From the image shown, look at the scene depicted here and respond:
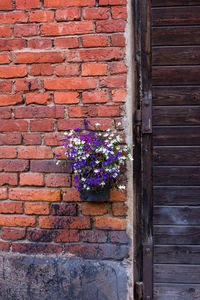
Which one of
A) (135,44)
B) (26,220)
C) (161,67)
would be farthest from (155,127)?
(26,220)

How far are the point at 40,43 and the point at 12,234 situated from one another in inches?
49.1

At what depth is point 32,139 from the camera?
1.89 meters

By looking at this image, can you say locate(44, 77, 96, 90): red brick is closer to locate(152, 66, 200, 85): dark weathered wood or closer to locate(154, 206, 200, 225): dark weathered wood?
locate(152, 66, 200, 85): dark weathered wood

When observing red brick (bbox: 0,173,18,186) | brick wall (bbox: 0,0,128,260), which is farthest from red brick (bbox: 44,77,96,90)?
red brick (bbox: 0,173,18,186)

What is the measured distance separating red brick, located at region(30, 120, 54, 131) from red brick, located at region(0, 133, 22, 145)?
0.11 m

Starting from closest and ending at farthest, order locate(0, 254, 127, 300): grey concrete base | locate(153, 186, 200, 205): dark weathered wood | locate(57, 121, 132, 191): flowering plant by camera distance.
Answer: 1. locate(57, 121, 132, 191): flowering plant
2. locate(0, 254, 127, 300): grey concrete base
3. locate(153, 186, 200, 205): dark weathered wood

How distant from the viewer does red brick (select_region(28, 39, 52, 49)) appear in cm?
187

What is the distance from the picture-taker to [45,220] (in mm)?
1880

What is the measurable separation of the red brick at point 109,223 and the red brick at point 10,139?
28.1 inches

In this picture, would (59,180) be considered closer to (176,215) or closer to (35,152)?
(35,152)

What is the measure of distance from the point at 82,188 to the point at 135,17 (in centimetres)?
120

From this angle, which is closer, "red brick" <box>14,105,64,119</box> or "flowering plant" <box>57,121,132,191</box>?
"flowering plant" <box>57,121,132,191</box>

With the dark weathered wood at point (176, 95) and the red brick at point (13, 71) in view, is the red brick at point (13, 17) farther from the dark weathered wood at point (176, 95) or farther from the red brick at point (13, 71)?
the dark weathered wood at point (176, 95)

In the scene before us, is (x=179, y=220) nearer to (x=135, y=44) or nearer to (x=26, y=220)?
(x=26, y=220)
